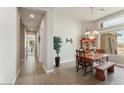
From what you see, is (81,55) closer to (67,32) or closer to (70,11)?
(70,11)

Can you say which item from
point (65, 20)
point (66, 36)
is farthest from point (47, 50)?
point (65, 20)

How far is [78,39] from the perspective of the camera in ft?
25.9

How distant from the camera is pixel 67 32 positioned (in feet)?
22.7

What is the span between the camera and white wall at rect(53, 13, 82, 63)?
626 centimetres

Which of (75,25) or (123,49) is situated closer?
(123,49)

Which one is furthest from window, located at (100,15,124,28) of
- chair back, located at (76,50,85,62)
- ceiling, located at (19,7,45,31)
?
ceiling, located at (19,7,45,31)

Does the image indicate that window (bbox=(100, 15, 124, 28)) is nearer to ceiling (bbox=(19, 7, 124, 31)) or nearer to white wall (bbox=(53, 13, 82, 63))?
ceiling (bbox=(19, 7, 124, 31))

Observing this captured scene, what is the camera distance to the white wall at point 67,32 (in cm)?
626

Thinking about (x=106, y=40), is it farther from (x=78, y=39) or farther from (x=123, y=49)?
(x=78, y=39)

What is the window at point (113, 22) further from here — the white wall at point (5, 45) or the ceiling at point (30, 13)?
the white wall at point (5, 45)

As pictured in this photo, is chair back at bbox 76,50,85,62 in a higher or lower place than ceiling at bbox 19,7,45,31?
lower
